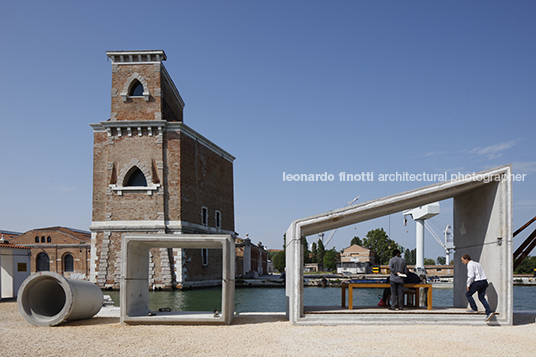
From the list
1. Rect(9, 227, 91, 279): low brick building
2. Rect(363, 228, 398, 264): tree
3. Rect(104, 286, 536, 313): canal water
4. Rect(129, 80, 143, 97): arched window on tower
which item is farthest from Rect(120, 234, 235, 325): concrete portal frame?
Rect(363, 228, 398, 264): tree

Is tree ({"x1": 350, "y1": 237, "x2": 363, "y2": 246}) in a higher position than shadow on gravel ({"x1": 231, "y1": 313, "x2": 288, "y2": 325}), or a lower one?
lower

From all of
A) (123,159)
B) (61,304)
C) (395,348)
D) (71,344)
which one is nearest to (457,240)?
(395,348)

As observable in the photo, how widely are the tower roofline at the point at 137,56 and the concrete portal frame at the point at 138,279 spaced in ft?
84.9

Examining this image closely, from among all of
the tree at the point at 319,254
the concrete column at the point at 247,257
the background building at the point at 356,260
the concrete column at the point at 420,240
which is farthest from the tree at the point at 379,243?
the concrete column at the point at 420,240

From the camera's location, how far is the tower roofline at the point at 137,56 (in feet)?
111

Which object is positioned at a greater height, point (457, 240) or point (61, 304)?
point (457, 240)

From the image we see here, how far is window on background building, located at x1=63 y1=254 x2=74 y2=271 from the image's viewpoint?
5075cm

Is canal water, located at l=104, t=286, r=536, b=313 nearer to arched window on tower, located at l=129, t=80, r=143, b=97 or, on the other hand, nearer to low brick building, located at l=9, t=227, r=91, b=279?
arched window on tower, located at l=129, t=80, r=143, b=97

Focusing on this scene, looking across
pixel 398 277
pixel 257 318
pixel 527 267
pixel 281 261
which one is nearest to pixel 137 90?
pixel 257 318

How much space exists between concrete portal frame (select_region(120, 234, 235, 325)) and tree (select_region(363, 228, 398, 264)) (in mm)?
91328

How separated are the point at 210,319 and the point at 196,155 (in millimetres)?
27858

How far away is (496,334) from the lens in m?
9.08

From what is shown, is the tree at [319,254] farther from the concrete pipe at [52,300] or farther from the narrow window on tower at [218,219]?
the concrete pipe at [52,300]

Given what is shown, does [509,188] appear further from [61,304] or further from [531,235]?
[61,304]
